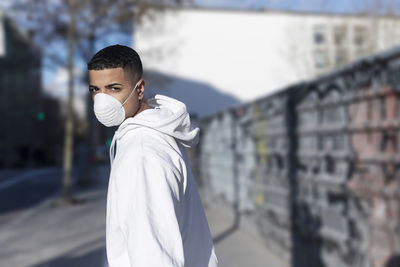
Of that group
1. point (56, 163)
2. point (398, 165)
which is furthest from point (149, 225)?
point (56, 163)

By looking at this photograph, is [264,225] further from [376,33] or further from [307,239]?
[376,33]

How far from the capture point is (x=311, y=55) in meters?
26.6

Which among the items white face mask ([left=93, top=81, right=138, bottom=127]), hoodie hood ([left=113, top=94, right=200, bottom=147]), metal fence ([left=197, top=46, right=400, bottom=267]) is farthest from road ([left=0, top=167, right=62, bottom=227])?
white face mask ([left=93, top=81, right=138, bottom=127])

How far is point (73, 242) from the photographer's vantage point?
26.2ft

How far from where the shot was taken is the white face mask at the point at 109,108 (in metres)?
1.63

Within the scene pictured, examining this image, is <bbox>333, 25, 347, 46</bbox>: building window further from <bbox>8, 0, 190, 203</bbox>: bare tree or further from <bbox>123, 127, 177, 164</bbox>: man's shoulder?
<bbox>123, 127, 177, 164</bbox>: man's shoulder

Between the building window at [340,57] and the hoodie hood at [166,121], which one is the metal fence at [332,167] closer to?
the hoodie hood at [166,121]

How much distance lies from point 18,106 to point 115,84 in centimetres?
4073

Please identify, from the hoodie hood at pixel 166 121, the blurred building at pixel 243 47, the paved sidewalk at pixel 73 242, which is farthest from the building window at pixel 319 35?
the hoodie hood at pixel 166 121

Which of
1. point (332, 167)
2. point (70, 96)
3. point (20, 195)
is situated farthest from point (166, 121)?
point (20, 195)

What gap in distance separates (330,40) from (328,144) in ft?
76.6

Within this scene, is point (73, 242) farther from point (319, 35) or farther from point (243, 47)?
point (243, 47)

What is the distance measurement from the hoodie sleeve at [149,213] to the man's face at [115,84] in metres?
0.29

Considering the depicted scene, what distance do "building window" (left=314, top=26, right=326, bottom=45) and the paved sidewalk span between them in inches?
703
